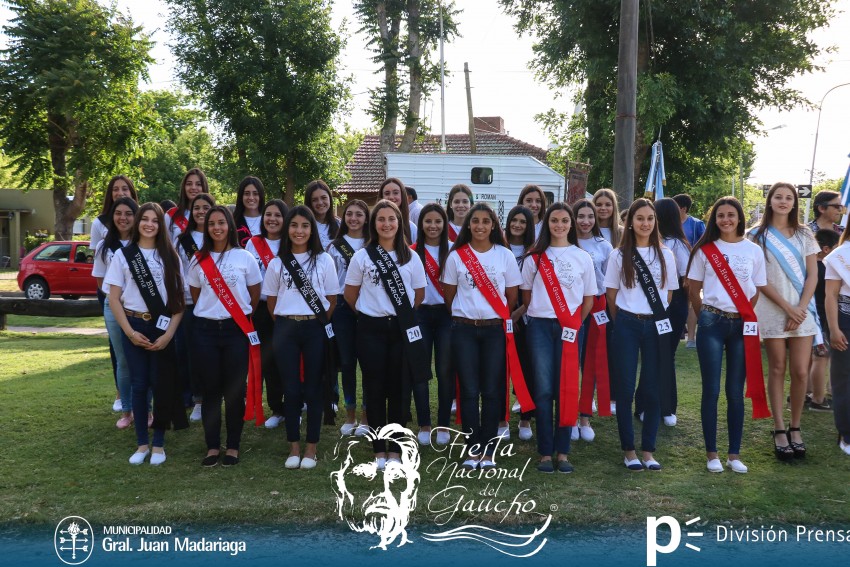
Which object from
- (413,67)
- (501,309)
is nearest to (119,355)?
(501,309)

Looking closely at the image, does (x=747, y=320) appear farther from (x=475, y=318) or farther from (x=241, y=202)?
(x=241, y=202)

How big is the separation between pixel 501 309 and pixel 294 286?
4.74 feet

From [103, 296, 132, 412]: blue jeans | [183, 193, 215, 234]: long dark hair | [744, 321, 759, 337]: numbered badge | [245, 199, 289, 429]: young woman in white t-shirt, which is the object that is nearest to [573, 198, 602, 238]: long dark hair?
[744, 321, 759, 337]: numbered badge

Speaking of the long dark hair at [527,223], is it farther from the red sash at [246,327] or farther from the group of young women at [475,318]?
the red sash at [246,327]

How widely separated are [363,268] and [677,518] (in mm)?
2551

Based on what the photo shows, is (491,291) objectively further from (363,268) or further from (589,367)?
(589,367)

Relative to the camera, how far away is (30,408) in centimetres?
682

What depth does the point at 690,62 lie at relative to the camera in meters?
16.9

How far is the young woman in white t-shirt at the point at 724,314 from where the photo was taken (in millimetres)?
5055

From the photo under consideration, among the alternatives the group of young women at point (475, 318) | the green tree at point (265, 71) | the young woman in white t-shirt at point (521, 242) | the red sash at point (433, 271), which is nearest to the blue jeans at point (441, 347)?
the group of young women at point (475, 318)

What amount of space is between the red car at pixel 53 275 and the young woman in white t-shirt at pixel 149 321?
14.0 m

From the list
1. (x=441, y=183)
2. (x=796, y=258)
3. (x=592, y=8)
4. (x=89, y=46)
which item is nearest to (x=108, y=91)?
(x=89, y=46)

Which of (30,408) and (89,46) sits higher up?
(89,46)

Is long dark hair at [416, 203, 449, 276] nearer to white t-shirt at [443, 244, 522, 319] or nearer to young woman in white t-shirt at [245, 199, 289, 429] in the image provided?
white t-shirt at [443, 244, 522, 319]
